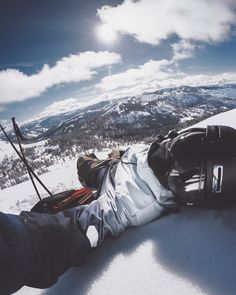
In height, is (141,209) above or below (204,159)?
below

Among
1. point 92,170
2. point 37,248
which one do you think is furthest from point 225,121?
point 37,248

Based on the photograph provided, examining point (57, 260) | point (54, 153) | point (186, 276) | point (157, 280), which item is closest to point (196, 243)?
point (186, 276)

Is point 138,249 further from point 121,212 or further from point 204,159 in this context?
point 204,159

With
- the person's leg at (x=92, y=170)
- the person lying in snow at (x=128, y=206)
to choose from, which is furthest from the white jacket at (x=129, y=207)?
the person's leg at (x=92, y=170)

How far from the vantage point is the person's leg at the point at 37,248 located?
4.70 ft

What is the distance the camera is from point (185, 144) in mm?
1918

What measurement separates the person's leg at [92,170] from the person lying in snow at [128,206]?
1120 mm

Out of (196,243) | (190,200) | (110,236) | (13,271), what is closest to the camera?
(13,271)

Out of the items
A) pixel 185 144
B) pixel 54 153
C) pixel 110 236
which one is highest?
pixel 185 144

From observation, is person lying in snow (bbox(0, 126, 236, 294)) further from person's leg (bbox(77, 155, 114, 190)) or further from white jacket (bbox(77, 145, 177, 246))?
person's leg (bbox(77, 155, 114, 190))

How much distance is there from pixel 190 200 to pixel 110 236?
0.83 meters

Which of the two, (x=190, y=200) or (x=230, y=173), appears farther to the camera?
(x=190, y=200)

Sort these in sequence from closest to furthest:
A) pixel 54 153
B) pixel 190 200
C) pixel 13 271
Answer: pixel 13 271
pixel 190 200
pixel 54 153

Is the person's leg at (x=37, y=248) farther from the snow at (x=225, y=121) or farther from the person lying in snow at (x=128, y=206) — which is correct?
the snow at (x=225, y=121)
